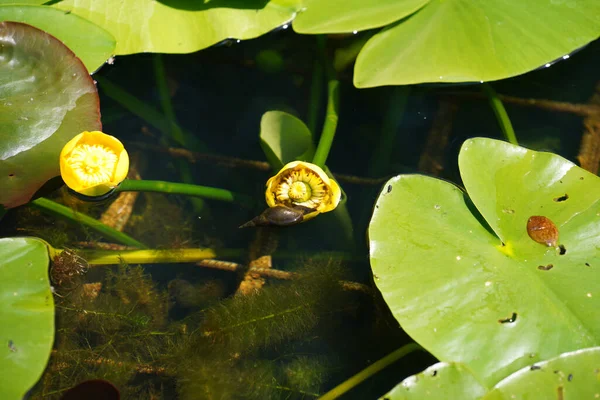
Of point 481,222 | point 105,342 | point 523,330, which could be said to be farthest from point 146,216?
point 523,330

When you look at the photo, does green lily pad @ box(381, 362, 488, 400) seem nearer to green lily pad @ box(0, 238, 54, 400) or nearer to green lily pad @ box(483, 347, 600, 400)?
green lily pad @ box(483, 347, 600, 400)

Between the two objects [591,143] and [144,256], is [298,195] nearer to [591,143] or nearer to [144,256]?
[144,256]

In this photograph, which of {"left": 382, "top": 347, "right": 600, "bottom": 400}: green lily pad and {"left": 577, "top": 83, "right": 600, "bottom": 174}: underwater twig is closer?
{"left": 382, "top": 347, "right": 600, "bottom": 400}: green lily pad

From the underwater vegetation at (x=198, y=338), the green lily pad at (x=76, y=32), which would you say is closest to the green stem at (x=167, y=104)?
the green lily pad at (x=76, y=32)

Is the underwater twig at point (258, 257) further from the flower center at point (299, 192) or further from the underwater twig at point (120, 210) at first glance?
the underwater twig at point (120, 210)

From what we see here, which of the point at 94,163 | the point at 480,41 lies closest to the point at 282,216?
the point at 94,163

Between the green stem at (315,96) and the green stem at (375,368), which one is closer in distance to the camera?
the green stem at (375,368)

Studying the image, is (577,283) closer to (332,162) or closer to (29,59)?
(332,162)

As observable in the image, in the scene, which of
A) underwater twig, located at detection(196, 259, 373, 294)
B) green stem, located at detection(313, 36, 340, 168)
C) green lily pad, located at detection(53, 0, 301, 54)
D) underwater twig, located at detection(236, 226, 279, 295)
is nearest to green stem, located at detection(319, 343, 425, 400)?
underwater twig, located at detection(196, 259, 373, 294)
